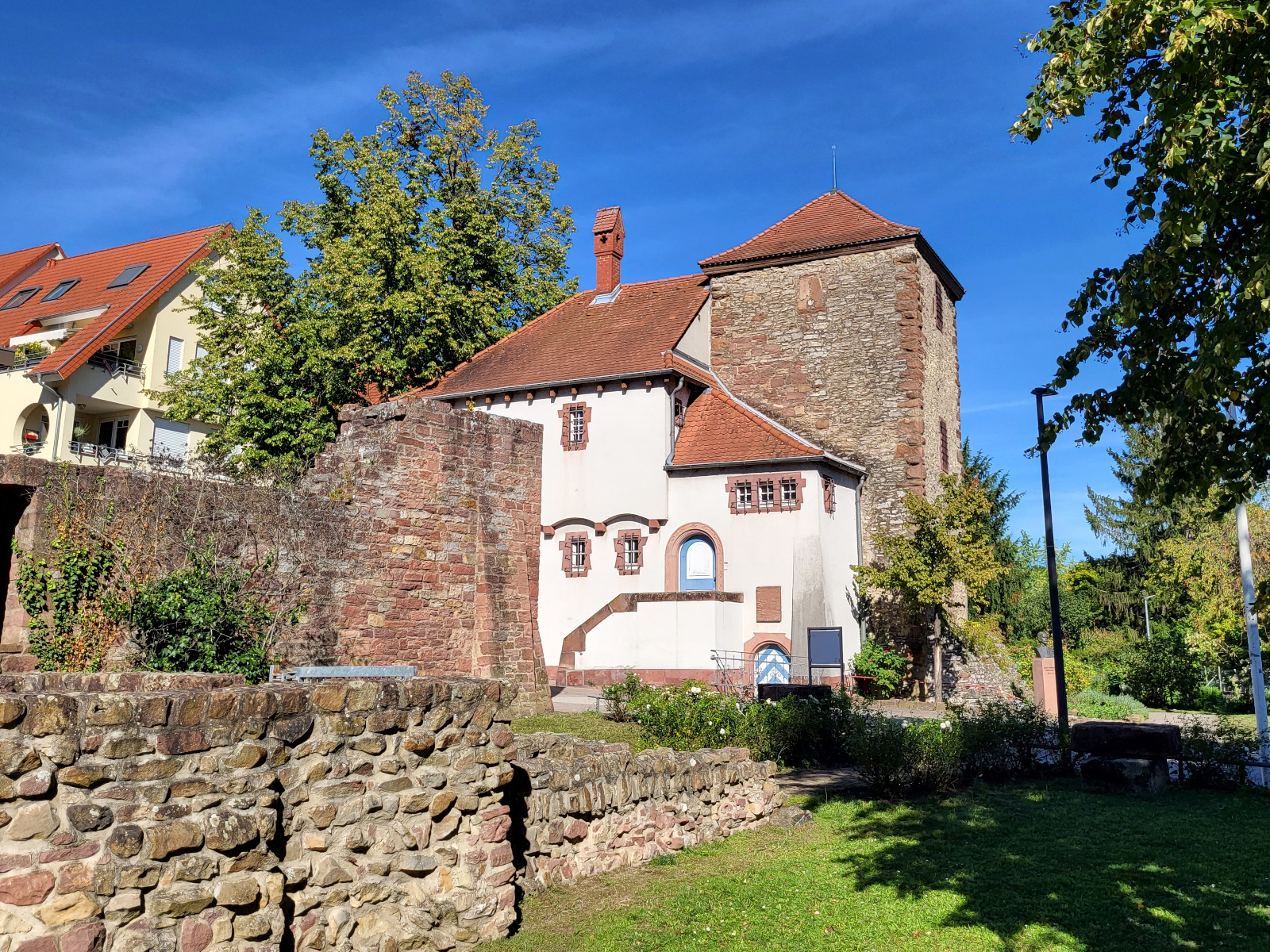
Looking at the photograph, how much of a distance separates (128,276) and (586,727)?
1080 inches

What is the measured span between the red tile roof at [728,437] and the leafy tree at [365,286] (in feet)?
24.3

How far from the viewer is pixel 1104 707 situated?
22625 millimetres

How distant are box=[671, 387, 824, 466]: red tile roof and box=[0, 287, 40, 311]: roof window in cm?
2567

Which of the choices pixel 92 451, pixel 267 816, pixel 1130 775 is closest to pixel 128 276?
pixel 92 451

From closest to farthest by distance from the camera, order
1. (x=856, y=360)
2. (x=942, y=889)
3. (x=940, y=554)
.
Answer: (x=942, y=889) → (x=940, y=554) → (x=856, y=360)

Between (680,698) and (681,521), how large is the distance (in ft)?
39.1

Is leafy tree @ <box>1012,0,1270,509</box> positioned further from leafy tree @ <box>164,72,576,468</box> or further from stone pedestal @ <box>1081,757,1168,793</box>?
leafy tree @ <box>164,72,576,468</box>

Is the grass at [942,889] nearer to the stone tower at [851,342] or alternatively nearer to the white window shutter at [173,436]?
the stone tower at [851,342]

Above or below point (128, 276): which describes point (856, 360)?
below

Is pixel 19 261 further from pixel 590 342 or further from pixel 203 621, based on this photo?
pixel 203 621

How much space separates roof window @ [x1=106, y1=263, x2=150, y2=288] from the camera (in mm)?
33625

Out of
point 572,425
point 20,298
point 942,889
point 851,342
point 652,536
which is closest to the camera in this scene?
point 942,889

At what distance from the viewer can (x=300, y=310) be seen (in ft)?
90.3

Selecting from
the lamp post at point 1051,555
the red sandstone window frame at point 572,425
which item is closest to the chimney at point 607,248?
the red sandstone window frame at point 572,425
